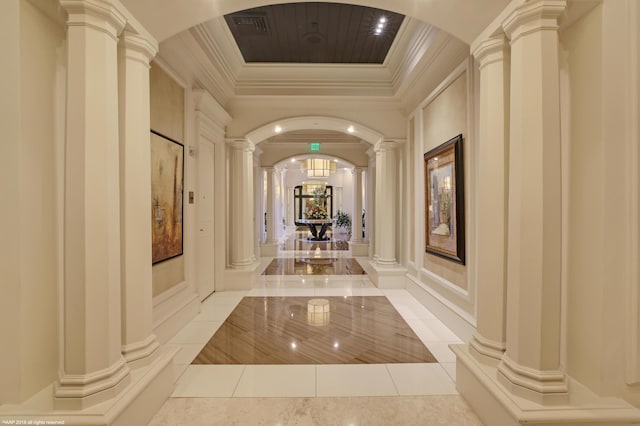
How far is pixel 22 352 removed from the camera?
1.64m

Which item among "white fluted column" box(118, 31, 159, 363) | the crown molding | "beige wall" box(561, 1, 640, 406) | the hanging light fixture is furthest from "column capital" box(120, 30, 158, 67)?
the hanging light fixture

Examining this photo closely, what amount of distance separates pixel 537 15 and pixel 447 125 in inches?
81.5

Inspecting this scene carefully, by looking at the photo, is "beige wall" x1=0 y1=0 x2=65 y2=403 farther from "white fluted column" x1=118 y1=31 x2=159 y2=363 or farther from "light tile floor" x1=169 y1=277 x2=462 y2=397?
"light tile floor" x1=169 y1=277 x2=462 y2=397

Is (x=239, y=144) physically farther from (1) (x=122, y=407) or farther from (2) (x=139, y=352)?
(1) (x=122, y=407)

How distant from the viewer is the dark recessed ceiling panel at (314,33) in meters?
3.61

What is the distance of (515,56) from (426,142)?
273 centimetres

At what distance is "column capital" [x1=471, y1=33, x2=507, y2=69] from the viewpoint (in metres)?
2.04

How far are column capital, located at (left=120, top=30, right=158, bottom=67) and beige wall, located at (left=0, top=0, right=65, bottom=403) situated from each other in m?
0.34

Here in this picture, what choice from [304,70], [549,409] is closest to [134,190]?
[549,409]

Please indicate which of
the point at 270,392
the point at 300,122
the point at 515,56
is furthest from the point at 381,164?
the point at 270,392

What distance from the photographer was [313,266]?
7652 mm

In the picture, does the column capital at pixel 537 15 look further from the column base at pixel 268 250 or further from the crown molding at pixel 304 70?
the column base at pixel 268 250

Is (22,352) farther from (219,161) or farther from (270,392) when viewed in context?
(219,161)

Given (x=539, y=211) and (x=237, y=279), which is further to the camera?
(x=237, y=279)
